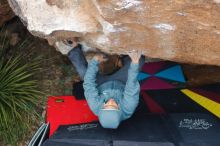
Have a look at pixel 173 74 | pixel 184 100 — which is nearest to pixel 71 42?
pixel 184 100

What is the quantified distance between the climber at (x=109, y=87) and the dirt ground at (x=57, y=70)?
52 cm

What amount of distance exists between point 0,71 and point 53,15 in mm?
1672

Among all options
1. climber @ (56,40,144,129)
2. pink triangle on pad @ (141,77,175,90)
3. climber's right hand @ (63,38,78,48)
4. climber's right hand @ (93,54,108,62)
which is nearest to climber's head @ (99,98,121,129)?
climber @ (56,40,144,129)

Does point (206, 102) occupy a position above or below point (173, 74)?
below

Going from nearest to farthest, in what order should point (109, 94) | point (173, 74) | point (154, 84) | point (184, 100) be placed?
point (109, 94) → point (184, 100) → point (154, 84) → point (173, 74)

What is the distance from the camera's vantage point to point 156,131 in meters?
3.75

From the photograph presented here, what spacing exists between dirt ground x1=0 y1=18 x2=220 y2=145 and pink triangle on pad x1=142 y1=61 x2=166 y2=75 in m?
0.29

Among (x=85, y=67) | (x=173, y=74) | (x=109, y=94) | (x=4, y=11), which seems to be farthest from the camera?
(x=173, y=74)

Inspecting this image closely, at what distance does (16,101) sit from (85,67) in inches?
42.6

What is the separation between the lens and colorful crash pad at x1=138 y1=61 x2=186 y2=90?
183 inches

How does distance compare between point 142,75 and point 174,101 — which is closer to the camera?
point 174,101

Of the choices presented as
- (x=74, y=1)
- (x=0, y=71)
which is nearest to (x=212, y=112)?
(x=74, y=1)

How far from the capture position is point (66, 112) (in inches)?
172

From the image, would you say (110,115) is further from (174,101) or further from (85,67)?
(174,101)
